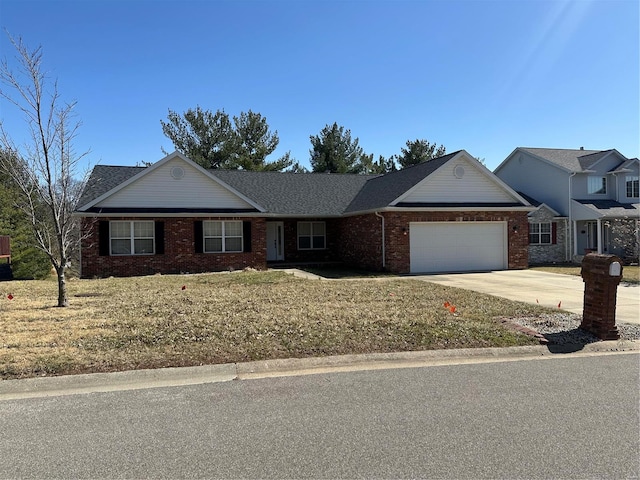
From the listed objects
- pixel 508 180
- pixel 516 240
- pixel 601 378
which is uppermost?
pixel 508 180

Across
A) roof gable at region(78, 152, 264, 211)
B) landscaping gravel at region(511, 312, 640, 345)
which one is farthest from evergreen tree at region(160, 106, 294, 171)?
landscaping gravel at region(511, 312, 640, 345)

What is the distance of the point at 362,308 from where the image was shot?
388 inches

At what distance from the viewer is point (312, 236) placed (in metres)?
23.9

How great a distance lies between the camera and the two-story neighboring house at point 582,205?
82.5ft

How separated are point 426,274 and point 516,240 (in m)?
4.86

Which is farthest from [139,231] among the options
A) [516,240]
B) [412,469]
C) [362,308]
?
[412,469]

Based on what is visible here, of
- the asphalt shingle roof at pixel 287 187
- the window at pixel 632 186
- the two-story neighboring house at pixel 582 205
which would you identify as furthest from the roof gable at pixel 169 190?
the window at pixel 632 186

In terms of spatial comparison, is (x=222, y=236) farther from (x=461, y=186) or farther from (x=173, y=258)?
(x=461, y=186)

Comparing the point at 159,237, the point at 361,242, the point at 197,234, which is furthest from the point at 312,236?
the point at 159,237

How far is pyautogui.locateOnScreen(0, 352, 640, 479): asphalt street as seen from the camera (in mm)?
3557

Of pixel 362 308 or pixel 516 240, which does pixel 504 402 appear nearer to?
pixel 362 308

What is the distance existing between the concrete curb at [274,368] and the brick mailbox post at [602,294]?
0.29m

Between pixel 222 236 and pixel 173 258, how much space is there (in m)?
2.16

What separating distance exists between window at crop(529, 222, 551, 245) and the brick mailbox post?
18.9 m
